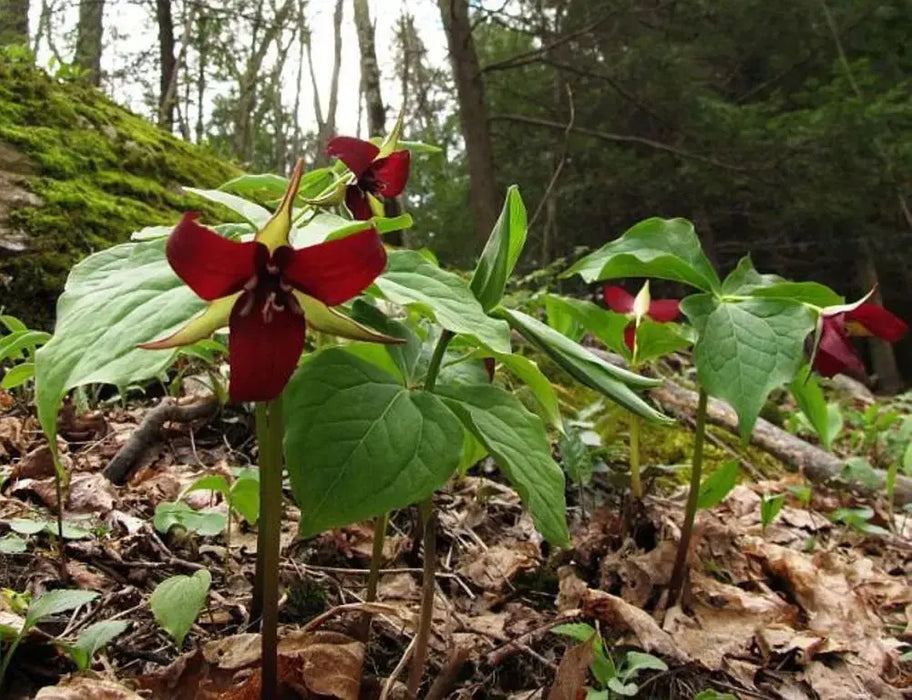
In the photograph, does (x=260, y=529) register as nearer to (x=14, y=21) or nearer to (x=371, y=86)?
(x=371, y=86)

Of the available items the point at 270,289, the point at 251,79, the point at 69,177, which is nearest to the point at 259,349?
the point at 270,289

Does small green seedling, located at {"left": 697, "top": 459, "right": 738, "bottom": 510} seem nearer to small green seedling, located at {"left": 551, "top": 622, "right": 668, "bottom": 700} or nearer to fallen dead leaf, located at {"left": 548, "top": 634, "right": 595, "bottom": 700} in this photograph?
small green seedling, located at {"left": 551, "top": 622, "right": 668, "bottom": 700}

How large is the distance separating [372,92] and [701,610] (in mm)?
7314

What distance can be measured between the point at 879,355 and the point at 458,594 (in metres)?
12.7

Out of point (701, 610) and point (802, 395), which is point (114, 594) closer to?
point (701, 610)

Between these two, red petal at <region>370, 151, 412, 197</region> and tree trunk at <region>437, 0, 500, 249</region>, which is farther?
tree trunk at <region>437, 0, 500, 249</region>

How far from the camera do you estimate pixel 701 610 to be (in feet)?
5.62

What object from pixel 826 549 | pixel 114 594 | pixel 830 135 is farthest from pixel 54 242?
pixel 830 135

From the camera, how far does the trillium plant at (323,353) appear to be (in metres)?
0.76

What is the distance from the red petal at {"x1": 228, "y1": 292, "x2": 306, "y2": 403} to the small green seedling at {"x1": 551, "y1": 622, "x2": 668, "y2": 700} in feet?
2.46

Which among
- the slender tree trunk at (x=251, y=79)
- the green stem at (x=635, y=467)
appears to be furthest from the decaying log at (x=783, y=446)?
the slender tree trunk at (x=251, y=79)

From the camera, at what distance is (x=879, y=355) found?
12.3 m

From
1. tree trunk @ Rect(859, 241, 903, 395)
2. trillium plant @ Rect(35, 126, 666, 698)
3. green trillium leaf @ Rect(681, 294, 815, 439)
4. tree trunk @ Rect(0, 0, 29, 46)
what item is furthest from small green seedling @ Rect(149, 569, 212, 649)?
tree trunk @ Rect(859, 241, 903, 395)

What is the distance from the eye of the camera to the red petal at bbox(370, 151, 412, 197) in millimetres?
1229
